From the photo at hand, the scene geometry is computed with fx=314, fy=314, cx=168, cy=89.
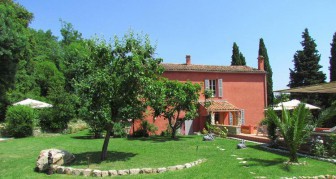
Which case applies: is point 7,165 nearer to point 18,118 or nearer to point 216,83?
point 18,118

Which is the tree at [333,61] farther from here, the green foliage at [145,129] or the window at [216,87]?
the green foliage at [145,129]

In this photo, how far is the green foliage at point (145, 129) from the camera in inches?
955

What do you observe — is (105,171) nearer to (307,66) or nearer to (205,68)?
(205,68)

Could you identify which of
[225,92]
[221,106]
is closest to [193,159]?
[221,106]

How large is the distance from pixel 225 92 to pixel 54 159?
1975 cm

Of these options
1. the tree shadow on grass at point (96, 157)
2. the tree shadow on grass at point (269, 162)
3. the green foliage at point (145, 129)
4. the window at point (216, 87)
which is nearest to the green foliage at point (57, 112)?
the green foliage at point (145, 129)

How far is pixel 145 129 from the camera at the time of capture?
24.5m

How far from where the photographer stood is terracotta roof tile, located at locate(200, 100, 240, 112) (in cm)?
2622

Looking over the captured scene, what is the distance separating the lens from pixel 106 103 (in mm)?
13453

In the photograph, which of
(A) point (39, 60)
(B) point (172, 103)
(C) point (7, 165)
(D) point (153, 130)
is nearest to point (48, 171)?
(C) point (7, 165)

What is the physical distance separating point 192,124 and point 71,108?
10247mm

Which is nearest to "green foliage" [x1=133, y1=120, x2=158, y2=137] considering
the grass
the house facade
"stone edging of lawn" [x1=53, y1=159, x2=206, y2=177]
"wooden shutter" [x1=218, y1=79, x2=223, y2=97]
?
the house facade

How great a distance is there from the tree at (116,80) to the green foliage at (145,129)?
10.5 meters

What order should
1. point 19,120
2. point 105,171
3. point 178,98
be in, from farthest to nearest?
point 19,120
point 178,98
point 105,171
